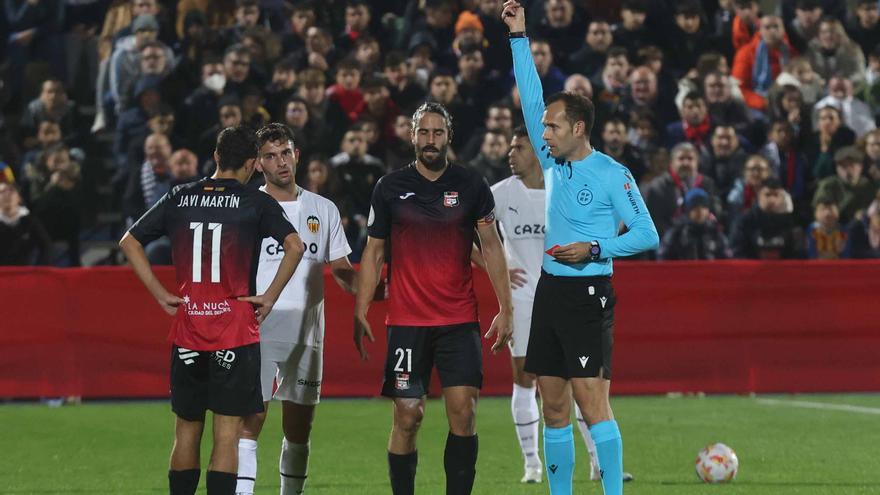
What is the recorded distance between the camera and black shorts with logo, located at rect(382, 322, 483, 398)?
8.36 m

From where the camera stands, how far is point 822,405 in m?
15.5

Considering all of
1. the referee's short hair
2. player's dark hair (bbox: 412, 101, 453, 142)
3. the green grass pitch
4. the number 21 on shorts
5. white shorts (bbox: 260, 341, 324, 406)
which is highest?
player's dark hair (bbox: 412, 101, 453, 142)

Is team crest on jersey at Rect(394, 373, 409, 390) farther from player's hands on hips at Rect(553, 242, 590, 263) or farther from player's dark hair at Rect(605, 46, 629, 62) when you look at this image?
player's dark hair at Rect(605, 46, 629, 62)

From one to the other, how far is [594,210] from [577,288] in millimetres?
434

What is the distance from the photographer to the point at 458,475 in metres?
8.34

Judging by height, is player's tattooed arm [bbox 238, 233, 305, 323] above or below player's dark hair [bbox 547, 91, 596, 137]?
below

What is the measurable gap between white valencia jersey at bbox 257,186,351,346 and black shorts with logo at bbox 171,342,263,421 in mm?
993

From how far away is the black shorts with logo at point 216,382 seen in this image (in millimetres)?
7727

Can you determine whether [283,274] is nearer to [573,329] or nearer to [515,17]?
[573,329]

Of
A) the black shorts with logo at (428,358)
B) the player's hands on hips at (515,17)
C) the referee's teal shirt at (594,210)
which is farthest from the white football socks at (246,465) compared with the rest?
the player's hands on hips at (515,17)

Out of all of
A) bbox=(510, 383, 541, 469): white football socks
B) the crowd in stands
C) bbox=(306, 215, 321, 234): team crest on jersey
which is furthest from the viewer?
the crowd in stands

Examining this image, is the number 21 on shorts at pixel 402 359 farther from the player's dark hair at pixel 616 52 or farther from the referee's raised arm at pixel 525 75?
the player's dark hair at pixel 616 52

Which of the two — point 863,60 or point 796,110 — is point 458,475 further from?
point 863,60

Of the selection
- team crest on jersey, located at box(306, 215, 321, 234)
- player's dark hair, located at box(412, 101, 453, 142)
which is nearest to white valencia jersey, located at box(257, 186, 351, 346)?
team crest on jersey, located at box(306, 215, 321, 234)
